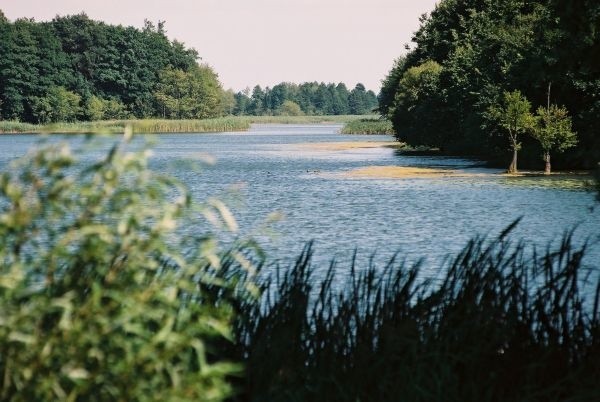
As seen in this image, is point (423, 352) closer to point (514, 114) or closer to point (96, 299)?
point (96, 299)

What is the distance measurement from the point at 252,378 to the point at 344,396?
651 mm

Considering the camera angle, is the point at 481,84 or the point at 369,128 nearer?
the point at 481,84

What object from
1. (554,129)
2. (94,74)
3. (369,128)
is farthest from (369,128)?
(554,129)

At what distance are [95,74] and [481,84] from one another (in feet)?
349

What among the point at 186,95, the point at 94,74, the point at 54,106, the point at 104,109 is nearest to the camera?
A: the point at 54,106

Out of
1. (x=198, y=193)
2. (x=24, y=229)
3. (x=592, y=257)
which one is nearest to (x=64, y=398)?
(x=24, y=229)

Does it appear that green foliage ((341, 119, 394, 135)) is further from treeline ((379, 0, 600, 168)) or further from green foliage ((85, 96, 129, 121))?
green foliage ((85, 96, 129, 121))

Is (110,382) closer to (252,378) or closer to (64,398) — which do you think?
(64,398)

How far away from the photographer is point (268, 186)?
135 feet

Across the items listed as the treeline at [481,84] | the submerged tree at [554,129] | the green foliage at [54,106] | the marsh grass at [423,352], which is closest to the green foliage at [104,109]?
the green foliage at [54,106]

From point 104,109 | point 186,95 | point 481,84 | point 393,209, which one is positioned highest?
point 481,84

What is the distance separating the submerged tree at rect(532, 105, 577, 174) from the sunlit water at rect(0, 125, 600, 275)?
2200 mm

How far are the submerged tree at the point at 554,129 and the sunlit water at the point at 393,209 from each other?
220cm

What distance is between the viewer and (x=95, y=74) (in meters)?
149
